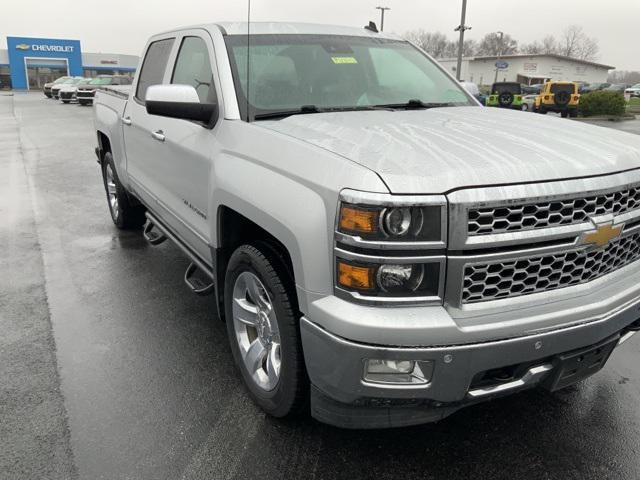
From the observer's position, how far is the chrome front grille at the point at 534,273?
2.01m

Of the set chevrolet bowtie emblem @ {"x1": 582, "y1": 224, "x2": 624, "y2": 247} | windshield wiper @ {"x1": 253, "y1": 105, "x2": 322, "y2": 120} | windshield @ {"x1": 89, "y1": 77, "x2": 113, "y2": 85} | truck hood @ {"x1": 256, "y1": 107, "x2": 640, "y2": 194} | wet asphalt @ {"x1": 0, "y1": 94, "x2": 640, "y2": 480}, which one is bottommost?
wet asphalt @ {"x1": 0, "y1": 94, "x2": 640, "y2": 480}

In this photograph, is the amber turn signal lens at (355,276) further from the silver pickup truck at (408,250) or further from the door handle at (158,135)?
the door handle at (158,135)

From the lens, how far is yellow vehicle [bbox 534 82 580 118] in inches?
1005

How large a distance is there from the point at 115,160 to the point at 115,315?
217 cm

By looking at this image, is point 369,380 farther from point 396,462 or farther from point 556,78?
point 556,78

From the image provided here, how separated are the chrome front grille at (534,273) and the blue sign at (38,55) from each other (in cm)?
8051

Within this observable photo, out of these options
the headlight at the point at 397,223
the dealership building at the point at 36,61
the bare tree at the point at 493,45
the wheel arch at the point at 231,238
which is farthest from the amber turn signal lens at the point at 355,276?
the bare tree at the point at 493,45

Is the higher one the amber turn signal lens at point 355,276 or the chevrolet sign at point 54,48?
the chevrolet sign at point 54,48

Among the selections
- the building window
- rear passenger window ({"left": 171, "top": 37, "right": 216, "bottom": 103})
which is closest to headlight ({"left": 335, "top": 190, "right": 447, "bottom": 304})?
rear passenger window ({"left": 171, "top": 37, "right": 216, "bottom": 103})

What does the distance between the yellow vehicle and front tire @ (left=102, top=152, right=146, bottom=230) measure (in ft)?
80.4

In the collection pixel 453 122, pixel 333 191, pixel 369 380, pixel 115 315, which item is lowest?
pixel 115 315

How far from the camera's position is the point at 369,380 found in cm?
205

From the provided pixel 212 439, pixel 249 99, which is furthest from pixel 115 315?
pixel 249 99

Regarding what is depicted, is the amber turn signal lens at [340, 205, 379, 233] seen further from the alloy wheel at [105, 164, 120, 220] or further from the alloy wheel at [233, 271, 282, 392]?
the alloy wheel at [105, 164, 120, 220]
